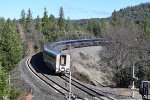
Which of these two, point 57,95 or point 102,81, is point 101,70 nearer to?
point 102,81

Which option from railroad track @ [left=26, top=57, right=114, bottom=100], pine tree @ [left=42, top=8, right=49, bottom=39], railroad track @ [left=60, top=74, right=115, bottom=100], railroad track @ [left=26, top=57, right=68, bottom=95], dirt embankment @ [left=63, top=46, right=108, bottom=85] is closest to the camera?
railroad track @ [left=60, top=74, right=115, bottom=100]

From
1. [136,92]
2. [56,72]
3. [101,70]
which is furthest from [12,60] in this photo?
[101,70]

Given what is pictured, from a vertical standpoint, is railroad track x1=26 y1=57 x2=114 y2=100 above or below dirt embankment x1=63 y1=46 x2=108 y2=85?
above

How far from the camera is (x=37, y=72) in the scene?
5375cm

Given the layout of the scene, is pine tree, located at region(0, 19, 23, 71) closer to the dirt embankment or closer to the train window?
the train window

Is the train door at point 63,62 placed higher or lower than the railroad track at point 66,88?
higher

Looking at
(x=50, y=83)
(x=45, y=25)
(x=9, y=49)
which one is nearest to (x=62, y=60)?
(x=50, y=83)

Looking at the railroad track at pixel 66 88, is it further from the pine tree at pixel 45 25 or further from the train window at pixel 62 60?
the pine tree at pixel 45 25

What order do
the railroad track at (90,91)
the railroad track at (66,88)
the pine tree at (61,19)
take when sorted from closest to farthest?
the railroad track at (90,91) < the railroad track at (66,88) < the pine tree at (61,19)

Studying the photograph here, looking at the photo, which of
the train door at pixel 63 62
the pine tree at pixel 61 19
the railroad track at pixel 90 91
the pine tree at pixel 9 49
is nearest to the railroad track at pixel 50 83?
the railroad track at pixel 90 91

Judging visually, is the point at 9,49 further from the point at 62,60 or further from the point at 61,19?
the point at 61,19

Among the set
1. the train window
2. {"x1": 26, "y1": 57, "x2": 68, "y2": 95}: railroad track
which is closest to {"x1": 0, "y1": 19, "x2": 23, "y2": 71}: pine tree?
{"x1": 26, "y1": 57, "x2": 68, "y2": 95}: railroad track

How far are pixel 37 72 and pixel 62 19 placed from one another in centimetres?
Answer: 12285

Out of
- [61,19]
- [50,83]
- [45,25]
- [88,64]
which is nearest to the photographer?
[50,83]
